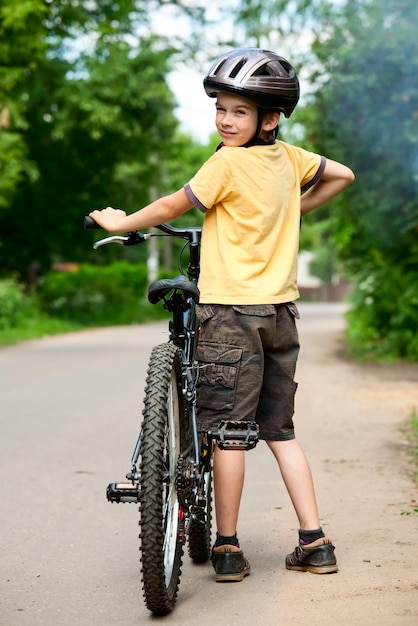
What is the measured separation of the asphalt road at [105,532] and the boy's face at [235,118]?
1.68m

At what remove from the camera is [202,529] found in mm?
4539

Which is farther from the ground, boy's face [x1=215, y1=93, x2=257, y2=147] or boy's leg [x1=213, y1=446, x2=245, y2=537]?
boy's face [x1=215, y1=93, x2=257, y2=147]

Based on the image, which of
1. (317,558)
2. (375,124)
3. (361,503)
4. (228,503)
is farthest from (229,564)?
(375,124)

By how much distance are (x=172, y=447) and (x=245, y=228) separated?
886 mm

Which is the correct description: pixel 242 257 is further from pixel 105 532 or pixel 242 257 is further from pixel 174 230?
pixel 105 532

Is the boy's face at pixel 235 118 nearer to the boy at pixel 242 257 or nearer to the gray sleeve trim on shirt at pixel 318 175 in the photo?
the boy at pixel 242 257

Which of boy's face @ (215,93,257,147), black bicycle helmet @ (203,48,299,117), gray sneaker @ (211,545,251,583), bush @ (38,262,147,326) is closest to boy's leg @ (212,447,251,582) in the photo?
gray sneaker @ (211,545,251,583)

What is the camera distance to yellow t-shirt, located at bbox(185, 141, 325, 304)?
4273mm

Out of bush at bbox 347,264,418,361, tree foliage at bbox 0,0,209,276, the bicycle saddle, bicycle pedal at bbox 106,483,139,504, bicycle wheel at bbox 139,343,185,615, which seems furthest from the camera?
tree foliage at bbox 0,0,209,276

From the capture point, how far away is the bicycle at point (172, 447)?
3.78 m

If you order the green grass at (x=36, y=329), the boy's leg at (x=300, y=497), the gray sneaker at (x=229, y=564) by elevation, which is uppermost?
the boy's leg at (x=300, y=497)

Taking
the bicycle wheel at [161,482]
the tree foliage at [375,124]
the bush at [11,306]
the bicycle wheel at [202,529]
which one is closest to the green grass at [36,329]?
the bush at [11,306]

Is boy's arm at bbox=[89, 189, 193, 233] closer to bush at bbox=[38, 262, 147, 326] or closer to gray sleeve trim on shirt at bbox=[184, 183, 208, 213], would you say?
gray sleeve trim on shirt at bbox=[184, 183, 208, 213]

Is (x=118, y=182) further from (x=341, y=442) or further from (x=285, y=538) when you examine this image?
(x=285, y=538)
